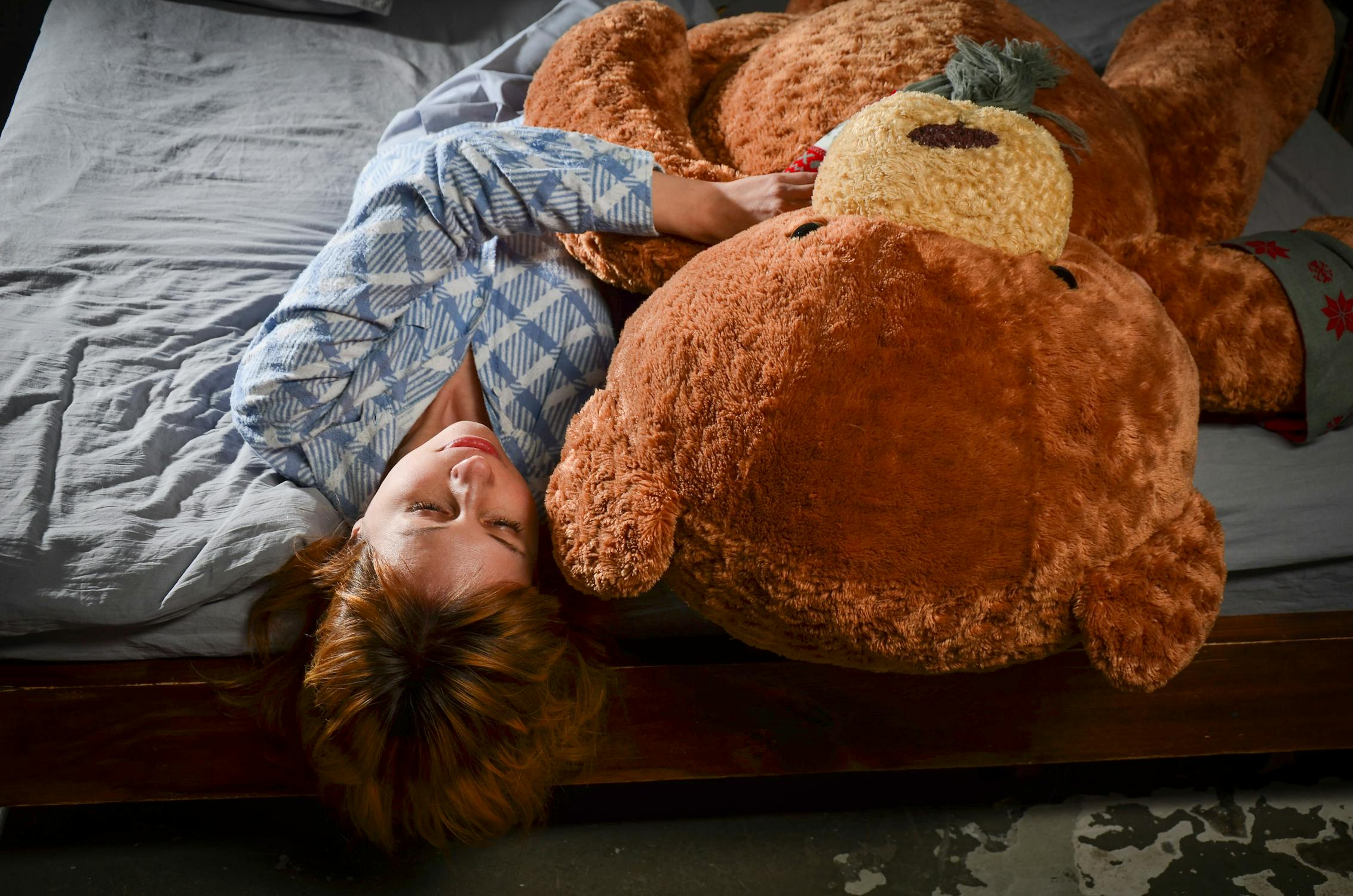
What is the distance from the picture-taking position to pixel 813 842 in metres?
1.17

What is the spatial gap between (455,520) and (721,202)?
0.40m

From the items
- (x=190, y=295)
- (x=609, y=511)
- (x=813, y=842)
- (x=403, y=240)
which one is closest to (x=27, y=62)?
(x=190, y=295)

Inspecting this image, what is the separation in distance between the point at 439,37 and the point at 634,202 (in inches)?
39.4

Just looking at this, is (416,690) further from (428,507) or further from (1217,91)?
(1217,91)

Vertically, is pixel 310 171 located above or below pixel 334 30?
below

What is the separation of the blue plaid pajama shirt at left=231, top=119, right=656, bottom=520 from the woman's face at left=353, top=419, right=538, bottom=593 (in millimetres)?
100

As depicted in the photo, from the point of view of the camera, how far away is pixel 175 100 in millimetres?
1522

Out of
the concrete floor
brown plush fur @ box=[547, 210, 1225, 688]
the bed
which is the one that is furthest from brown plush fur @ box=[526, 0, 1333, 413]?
the concrete floor

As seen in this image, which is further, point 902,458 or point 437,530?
point 437,530

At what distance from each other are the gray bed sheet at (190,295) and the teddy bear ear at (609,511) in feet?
0.95

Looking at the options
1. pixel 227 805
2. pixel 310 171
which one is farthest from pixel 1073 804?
pixel 310 171

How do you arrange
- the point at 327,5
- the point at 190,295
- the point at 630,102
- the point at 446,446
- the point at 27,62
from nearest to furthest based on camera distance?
the point at 446,446 < the point at 630,102 < the point at 190,295 < the point at 327,5 < the point at 27,62

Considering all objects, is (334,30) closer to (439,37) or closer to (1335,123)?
(439,37)

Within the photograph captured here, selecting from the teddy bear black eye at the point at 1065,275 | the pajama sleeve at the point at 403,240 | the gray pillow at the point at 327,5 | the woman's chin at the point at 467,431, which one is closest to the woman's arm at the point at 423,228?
the pajama sleeve at the point at 403,240
